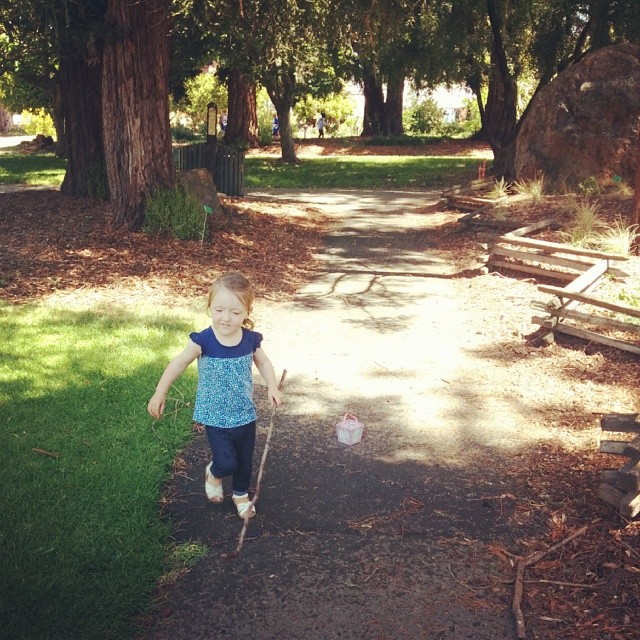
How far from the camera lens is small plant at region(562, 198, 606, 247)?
33.6 feet

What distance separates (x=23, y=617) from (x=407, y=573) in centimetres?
170

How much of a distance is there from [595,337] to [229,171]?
11.3 meters

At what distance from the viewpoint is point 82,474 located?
4.28 m

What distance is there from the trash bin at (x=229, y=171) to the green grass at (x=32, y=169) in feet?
14.8

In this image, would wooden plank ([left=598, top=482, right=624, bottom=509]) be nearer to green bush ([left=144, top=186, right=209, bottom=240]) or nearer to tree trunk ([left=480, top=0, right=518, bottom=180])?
green bush ([left=144, top=186, right=209, bottom=240])

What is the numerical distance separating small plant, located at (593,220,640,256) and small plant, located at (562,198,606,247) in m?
0.11

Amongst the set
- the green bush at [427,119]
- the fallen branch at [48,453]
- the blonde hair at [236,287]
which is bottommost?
the fallen branch at [48,453]

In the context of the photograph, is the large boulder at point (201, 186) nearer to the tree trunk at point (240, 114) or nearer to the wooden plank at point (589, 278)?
the wooden plank at point (589, 278)

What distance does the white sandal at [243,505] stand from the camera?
13.0ft

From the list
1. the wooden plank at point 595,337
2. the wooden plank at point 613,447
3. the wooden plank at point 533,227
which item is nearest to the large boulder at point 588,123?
the wooden plank at point 533,227

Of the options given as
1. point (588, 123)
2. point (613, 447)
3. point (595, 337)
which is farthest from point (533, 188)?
point (613, 447)

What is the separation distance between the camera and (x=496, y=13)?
646 inches

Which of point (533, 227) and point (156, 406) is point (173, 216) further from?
point (156, 406)

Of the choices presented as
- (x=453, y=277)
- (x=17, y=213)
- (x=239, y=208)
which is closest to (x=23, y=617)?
(x=453, y=277)
